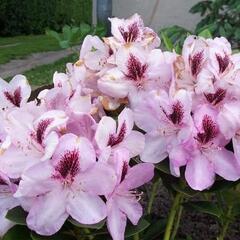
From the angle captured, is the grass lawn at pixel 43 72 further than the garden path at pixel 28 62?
No

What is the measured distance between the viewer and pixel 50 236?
1271 millimetres

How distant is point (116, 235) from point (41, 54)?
1315 centimetres

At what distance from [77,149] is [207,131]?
0.28 m

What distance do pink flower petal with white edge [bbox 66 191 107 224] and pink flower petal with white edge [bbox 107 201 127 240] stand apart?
0.05 metres

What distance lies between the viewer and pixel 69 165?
1150mm

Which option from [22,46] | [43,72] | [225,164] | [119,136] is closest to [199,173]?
[225,164]

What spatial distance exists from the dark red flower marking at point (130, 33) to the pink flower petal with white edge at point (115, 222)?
0.47 metres

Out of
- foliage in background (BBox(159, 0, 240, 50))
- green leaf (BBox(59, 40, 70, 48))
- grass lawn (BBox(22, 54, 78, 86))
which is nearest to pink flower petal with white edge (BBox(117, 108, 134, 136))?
green leaf (BBox(59, 40, 70, 48))

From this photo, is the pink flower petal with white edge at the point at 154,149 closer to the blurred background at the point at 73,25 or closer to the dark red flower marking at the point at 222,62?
the dark red flower marking at the point at 222,62

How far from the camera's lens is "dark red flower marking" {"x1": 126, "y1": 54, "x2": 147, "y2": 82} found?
1.39 m

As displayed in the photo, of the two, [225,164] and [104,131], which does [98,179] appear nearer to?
[104,131]

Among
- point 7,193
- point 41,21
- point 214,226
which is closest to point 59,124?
point 7,193

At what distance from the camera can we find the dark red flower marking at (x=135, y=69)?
139cm

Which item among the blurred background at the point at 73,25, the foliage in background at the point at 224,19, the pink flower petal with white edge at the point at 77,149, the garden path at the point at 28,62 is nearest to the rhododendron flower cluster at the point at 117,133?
the pink flower petal with white edge at the point at 77,149
